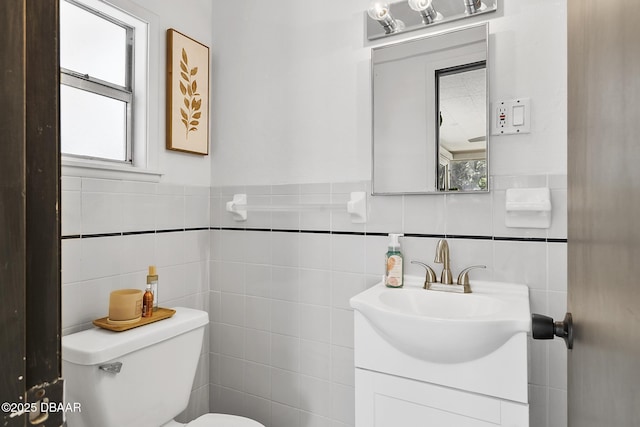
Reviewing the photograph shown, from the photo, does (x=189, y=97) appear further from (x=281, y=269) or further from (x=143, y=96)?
(x=281, y=269)

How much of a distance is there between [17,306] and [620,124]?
19.1 inches

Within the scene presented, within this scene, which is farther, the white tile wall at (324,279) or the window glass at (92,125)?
the window glass at (92,125)

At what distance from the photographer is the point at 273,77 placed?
1.72m

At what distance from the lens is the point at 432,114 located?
1.36m

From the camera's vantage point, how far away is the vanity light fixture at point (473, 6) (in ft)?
4.17

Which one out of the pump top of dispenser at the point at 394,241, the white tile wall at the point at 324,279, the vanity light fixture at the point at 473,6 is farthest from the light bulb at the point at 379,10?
the pump top of dispenser at the point at 394,241

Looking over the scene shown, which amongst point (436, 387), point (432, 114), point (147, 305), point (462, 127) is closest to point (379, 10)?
point (432, 114)

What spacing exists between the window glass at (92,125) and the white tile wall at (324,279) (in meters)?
0.52

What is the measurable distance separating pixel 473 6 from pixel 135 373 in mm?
1709

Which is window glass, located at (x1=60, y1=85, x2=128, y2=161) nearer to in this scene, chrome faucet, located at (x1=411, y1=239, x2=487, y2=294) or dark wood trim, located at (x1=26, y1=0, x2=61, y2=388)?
dark wood trim, located at (x1=26, y1=0, x2=61, y2=388)

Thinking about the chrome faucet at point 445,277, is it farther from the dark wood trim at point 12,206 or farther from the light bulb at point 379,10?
the dark wood trim at point 12,206

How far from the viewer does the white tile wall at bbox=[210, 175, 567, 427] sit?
1187 millimetres

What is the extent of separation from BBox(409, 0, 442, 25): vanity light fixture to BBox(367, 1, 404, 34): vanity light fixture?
0.26ft

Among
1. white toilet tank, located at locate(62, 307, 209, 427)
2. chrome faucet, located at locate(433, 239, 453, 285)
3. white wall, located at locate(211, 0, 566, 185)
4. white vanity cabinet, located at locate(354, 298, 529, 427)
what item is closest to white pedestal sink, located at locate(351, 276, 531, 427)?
white vanity cabinet, located at locate(354, 298, 529, 427)
